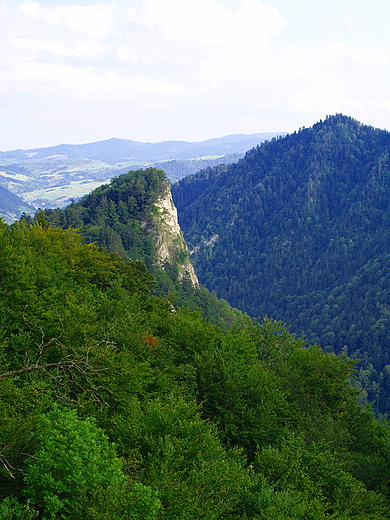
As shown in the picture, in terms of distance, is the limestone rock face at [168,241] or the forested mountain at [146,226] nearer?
the forested mountain at [146,226]

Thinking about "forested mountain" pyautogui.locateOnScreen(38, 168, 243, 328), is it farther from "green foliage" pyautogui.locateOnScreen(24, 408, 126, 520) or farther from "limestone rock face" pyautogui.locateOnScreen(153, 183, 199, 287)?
"green foliage" pyautogui.locateOnScreen(24, 408, 126, 520)

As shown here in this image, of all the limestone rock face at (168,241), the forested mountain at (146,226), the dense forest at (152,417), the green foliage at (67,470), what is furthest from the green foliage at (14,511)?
the limestone rock face at (168,241)

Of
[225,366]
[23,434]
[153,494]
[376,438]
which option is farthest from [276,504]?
[376,438]

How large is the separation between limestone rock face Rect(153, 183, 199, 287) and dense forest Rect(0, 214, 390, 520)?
6280 cm

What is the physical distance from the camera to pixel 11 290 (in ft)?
80.6

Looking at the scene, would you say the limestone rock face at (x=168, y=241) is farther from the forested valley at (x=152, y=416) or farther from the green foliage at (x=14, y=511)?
the green foliage at (x=14, y=511)

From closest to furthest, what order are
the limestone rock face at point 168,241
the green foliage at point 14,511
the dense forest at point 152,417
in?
the green foliage at point 14,511 < the dense forest at point 152,417 < the limestone rock face at point 168,241

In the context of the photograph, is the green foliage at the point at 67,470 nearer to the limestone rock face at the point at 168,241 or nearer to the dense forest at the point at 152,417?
the dense forest at the point at 152,417

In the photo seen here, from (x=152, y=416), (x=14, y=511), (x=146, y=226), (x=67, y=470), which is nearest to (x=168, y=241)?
(x=146, y=226)

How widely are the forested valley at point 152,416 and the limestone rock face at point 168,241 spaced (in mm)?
57069

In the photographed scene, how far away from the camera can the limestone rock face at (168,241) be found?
108m

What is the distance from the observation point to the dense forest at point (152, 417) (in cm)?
1326

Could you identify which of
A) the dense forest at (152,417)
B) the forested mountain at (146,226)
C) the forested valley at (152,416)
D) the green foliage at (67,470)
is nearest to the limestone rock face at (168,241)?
the forested mountain at (146,226)

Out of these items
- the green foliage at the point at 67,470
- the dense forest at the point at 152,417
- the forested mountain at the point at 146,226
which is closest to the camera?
the green foliage at the point at 67,470
